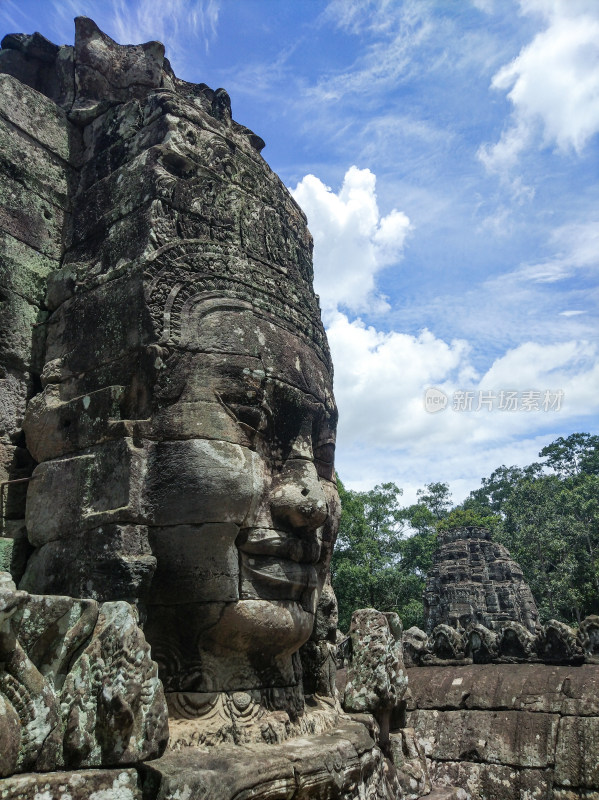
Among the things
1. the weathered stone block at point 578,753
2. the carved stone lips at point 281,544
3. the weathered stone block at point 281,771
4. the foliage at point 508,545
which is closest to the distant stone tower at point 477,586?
the foliage at point 508,545

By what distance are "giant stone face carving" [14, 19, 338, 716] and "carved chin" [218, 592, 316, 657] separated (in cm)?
1

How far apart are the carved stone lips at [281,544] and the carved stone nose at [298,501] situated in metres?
0.10

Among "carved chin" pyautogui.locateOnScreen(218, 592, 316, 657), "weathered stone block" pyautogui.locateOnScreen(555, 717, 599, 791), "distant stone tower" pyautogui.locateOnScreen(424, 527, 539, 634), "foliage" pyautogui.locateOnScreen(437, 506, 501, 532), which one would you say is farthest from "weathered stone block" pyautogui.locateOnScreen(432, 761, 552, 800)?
"foliage" pyautogui.locateOnScreen(437, 506, 501, 532)

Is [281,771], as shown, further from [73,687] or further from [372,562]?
[372,562]

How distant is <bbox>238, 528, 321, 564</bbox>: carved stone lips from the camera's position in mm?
3809

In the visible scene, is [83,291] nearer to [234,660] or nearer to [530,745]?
[234,660]

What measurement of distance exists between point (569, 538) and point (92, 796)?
34993mm

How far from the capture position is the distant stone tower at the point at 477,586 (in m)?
22.2

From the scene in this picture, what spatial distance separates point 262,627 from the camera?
12.1 ft

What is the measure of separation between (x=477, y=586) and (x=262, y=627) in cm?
2099

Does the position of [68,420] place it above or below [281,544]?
above

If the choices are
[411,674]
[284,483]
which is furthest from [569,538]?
[284,483]

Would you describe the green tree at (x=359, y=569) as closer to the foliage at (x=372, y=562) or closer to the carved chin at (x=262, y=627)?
the foliage at (x=372, y=562)

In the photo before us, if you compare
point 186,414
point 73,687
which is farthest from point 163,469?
point 73,687
